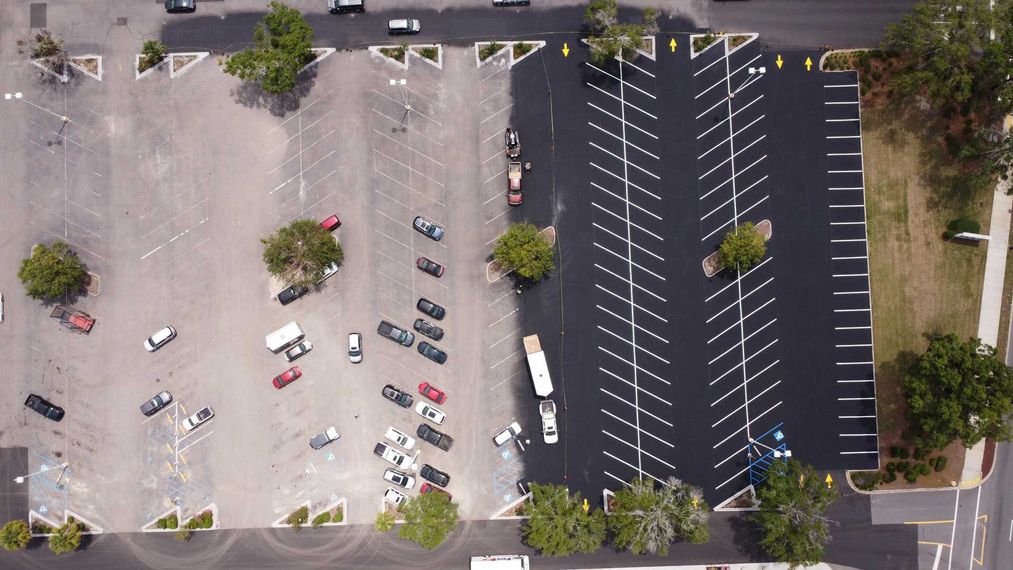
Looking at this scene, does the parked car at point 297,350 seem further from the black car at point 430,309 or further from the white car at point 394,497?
the white car at point 394,497

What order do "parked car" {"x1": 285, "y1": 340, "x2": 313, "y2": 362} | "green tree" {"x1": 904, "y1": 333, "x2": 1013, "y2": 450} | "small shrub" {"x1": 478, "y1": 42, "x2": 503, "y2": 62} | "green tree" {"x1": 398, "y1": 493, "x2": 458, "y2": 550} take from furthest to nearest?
"small shrub" {"x1": 478, "y1": 42, "x2": 503, "y2": 62} < "parked car" {"x1": 285, "y1": 340, "x2": 313, "y2": 362} < "green tree" {"x1": 398, "y1": 493, "x2": 458, "y2": 550} < "green tree" {"x1": 904, "y1": 333, "x2": 1013, "y2": 450}

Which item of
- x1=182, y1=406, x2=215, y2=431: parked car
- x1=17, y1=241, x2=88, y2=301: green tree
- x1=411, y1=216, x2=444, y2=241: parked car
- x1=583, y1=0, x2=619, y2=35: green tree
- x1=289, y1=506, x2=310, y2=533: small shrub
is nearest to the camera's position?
x1=17, y1=241, x2=88, y2=301: green tree

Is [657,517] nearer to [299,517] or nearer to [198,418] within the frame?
[299,517]

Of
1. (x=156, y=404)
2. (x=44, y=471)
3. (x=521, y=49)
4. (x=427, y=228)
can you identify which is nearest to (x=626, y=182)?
(x=521, y=49)

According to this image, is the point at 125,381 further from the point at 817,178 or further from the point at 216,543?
the point at 817,178

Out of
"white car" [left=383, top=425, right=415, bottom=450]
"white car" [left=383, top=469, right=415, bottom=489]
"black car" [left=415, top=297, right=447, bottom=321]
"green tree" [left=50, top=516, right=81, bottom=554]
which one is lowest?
"green tree" [left=50, top=516, right=81, bottom=554]

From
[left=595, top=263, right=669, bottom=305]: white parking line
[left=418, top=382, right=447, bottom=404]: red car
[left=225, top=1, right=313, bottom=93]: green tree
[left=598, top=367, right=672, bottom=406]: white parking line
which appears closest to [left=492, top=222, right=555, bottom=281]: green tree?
[left=595, top=263, right=669, bottom=305]: white parking line

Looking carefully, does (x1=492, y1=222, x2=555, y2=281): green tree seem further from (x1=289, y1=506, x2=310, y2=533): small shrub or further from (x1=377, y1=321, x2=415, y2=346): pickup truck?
(x1=289, y1=506, x2=310, y2=533): small shrub

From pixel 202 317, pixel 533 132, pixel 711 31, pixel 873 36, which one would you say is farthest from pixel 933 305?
pixel 202 317
